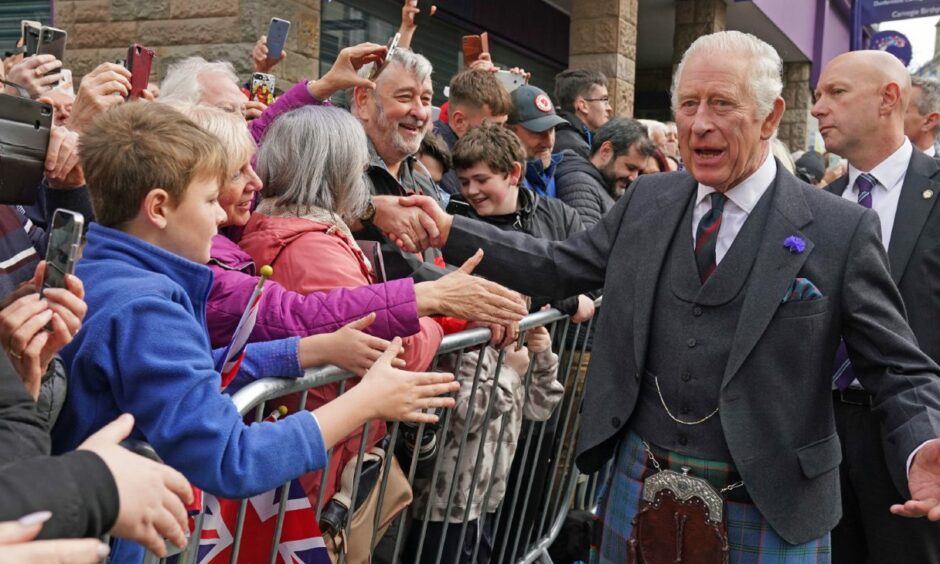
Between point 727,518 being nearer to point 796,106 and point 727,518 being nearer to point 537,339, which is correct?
point 537,339

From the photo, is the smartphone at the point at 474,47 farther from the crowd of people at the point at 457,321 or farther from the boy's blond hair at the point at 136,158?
the boy's blond hair at the point at 136,158

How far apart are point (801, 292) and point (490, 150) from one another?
6.59ft

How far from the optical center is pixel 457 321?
3.42 meters

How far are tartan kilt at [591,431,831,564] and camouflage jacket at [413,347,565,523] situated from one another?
0.70 metres

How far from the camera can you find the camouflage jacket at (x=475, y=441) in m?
3.37

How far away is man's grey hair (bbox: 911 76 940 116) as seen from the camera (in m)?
5.04

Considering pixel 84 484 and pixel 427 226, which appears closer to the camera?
pixel 84 484

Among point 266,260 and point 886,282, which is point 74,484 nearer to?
point 266,260

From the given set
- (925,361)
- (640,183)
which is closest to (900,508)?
(925,361)

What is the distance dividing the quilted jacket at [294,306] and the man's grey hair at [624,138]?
3.22 meters

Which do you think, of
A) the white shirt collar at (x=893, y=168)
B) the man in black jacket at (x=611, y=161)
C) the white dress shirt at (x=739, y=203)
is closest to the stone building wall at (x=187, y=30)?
the man in black jacket at (x=611, y=161)

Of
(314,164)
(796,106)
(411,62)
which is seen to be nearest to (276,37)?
(411,62)

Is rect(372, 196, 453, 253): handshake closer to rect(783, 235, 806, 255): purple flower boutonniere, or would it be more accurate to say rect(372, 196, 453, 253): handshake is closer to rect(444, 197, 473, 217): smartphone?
rect(444, 197, 473, 217): smartphone

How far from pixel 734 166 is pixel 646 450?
0.85 metres
